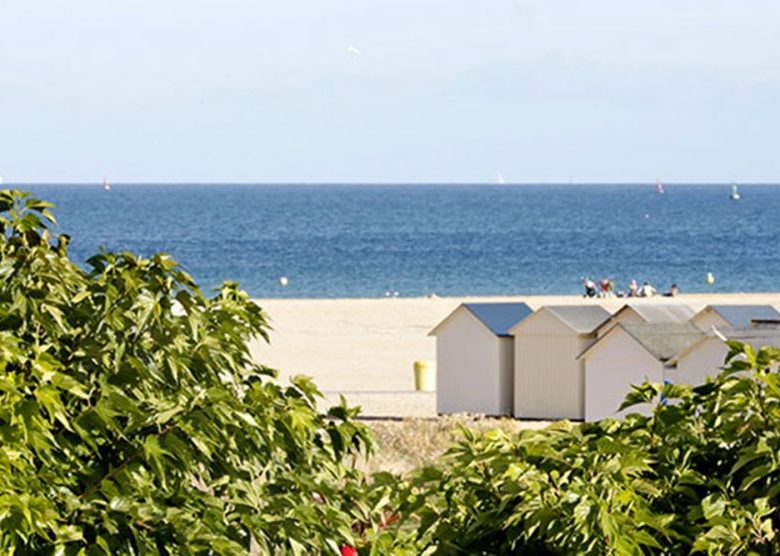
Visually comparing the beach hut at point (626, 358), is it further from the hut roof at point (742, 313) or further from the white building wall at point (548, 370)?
the white building wall at point (548, 370)

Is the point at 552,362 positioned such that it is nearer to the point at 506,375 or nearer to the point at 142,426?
the point at 506,375

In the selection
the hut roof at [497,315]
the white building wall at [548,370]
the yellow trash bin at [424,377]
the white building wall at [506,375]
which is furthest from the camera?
the yellow trash bin at [424,377]

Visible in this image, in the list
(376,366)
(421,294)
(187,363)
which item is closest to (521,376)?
(376,366)

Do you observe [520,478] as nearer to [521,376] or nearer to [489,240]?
[521,376]

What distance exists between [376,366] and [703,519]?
29.9m

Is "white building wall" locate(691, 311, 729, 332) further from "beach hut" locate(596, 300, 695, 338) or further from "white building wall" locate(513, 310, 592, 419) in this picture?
"white building wall" locate(513, 310, 592, 419)

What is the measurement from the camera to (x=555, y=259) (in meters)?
98.9

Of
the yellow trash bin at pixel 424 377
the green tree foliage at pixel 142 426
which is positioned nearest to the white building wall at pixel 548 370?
the yellow trash bin at pixel 424 377

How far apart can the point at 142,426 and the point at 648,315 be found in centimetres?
1663

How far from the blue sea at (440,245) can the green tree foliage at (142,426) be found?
59.2m

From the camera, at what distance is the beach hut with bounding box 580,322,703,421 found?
59.7ft

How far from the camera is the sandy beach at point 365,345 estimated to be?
28.1m

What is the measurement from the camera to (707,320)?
18781 mm

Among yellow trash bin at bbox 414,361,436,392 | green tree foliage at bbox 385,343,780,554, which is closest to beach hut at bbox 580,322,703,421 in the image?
yellow trash bin at bbox 414,361,436,392
